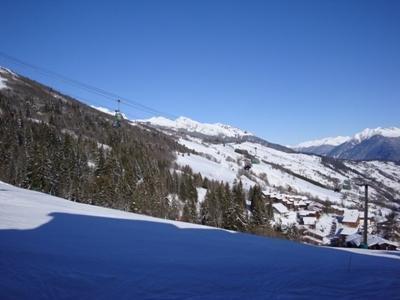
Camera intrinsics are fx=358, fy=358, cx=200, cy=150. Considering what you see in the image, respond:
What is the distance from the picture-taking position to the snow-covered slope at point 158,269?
7.02 metres

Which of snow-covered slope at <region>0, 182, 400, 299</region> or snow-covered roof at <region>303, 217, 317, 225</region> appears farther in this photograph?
snow-covered roof at <region>303, 217, 317, 225</region>

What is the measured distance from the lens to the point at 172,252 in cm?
1120

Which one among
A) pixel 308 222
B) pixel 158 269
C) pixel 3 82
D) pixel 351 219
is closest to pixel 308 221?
pixel 308 222

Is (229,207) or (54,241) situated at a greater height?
(229,207)

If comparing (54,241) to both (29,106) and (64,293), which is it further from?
(29,106)

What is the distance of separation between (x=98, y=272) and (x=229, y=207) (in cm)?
5409

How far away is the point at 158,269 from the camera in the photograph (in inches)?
346

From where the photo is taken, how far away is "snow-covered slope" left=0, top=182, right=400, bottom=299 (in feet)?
23.0

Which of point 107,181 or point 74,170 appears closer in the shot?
point 107,181

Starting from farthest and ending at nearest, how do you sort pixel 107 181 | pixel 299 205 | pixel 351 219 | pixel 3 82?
pixel 3 82, pixel 299 205, pixel 351 219, pixel 107 181

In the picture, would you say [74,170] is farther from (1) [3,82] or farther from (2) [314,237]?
(1) [3,82]

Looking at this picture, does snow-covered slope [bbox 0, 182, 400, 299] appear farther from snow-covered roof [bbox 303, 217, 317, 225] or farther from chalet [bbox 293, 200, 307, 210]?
chalet [bbox 293, 200, 307, 210]

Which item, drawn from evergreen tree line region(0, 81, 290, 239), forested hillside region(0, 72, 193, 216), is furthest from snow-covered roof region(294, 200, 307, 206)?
forested hillside region(0, 72, 193, 216)

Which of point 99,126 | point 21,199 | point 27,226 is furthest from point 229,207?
point 99,126
